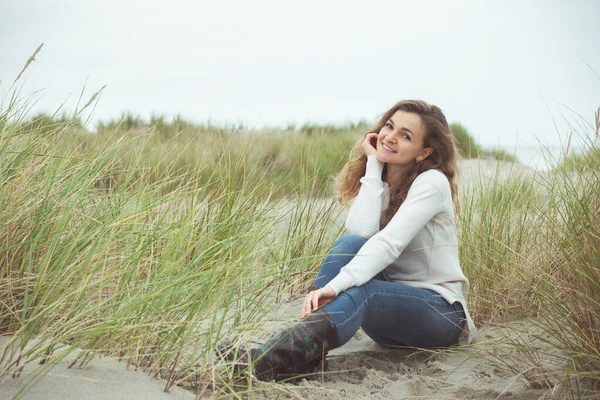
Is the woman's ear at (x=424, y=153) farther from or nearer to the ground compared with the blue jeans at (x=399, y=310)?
farther from the ground

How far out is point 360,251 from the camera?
244 cm

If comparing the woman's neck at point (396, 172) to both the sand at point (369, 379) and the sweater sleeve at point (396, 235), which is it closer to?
the sweater sleeve at point (396, 235)

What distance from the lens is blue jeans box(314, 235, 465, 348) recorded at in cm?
243

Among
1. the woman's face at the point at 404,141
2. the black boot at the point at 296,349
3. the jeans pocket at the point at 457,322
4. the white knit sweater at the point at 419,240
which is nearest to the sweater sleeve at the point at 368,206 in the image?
the white knit sweater at the point at 419,240

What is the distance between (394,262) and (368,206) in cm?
27

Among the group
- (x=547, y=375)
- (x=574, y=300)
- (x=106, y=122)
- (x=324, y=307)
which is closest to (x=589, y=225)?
(x=574, y=300)

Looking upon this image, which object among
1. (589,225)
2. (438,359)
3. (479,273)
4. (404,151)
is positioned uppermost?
(404,151)

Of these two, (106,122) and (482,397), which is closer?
(482,397)

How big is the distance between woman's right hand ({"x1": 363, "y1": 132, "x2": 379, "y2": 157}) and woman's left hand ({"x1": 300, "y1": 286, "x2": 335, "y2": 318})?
36.1 inches

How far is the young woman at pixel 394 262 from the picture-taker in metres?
2.23

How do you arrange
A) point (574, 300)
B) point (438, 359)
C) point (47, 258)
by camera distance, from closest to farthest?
point (47, 258), point (574, 300), point (438, 359)

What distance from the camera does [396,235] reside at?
2469 millimetres

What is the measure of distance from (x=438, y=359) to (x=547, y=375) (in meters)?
0.63

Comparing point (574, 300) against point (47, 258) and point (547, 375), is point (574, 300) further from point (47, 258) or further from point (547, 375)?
point (47, 258)
